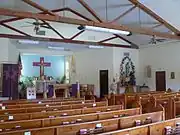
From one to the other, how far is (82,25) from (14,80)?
5.42 meters

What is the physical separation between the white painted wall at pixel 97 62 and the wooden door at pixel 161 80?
1399 mm

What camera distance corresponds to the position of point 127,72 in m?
13.4

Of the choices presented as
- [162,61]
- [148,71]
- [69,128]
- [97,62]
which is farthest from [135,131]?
[97,62]

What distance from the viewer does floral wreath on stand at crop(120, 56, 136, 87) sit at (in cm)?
1317

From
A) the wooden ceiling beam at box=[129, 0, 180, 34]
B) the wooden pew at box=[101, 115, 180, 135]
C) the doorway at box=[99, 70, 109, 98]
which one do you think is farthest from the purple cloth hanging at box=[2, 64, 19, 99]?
the wooden pew at box=[101, 115, 180, 135]

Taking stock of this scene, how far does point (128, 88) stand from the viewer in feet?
42.8

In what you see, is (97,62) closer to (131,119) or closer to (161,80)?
(161,80)

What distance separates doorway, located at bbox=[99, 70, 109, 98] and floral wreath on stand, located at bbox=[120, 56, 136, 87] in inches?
32.7

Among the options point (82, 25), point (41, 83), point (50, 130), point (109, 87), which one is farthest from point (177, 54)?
point (50, 130)

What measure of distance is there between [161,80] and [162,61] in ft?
2.94

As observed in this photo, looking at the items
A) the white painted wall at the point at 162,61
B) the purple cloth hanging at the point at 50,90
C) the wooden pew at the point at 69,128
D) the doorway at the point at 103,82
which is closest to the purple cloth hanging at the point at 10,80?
the purple cloth hanging at the point at 50,90

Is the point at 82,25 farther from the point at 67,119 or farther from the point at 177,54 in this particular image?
the point at 177,54

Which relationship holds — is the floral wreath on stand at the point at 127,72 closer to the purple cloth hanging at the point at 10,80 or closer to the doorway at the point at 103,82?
the doorway at the point at 103,82

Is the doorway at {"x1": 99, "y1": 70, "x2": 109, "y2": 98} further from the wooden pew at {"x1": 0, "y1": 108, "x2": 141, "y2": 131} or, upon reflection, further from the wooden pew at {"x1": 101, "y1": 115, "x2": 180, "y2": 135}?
the wooden pew at {"x1": 101, "y1": 115, "x2": 180, "y2": 135}
